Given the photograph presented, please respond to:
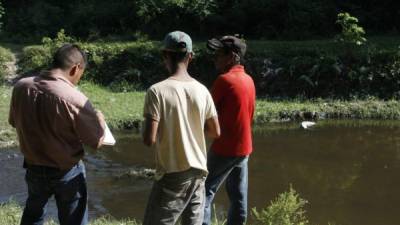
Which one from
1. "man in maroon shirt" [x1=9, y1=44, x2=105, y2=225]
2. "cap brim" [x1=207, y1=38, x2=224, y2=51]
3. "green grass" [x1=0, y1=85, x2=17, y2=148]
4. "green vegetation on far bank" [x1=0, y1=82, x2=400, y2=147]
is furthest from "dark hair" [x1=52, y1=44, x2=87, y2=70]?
"green vegetation on far bank" [x1=0, y1=82, x2=400, y2=147]

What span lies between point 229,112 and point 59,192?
1.53 metres

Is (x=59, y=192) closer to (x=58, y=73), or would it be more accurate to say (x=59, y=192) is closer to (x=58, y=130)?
(x=58, y=130)

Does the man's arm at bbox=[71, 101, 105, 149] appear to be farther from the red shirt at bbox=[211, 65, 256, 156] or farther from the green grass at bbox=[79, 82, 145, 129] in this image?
the green grass at bbox=[79, 82, 145, 129]

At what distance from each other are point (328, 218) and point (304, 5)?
536 inches

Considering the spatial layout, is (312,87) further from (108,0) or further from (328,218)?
(108,0)

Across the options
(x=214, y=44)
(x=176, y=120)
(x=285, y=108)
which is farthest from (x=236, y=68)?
(x=285, y=108)

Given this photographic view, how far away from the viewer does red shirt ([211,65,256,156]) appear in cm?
473

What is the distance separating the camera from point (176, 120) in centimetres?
380

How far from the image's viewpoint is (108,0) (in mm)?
23094

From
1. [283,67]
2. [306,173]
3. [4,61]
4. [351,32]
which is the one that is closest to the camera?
[306,173]

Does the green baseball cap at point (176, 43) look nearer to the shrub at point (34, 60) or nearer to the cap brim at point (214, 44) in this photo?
the cap brim at point (214, 44)

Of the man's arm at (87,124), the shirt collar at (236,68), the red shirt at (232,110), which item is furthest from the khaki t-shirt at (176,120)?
the shirt collar at (236,68)

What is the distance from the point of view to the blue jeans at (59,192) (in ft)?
12.8

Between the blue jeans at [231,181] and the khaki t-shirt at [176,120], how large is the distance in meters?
0.91
